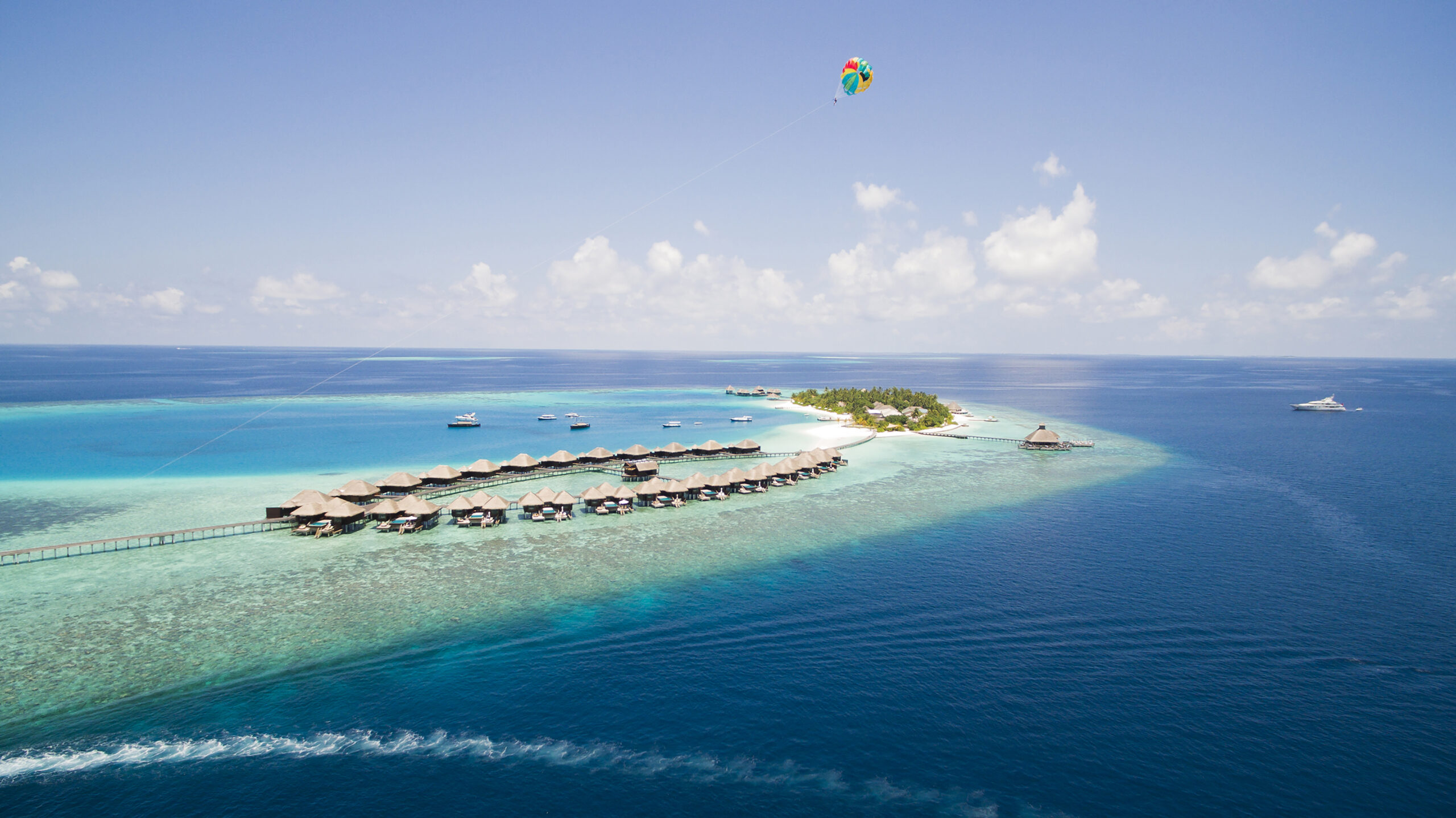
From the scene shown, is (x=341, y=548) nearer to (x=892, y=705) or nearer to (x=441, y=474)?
(x=441, y=474)

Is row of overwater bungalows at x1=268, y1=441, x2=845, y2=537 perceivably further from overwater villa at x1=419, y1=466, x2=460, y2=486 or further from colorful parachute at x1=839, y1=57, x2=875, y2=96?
colorful parachute at x1=839, y1=57, x2=875, y2=96

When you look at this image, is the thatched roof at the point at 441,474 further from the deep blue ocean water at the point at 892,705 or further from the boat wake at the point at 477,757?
the boat wake at the point at 477,757

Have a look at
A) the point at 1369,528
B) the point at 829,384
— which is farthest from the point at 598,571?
the point at 829,384

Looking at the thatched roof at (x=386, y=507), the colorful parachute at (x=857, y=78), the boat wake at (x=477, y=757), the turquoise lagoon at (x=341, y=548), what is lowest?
the boat wake at (x=477, y=757)

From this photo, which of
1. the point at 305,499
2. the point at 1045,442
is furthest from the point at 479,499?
the point at 1045,442

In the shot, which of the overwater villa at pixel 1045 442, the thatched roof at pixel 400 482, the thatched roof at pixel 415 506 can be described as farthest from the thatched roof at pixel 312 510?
the overwater villa at pixel 1045 442
